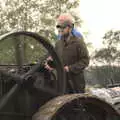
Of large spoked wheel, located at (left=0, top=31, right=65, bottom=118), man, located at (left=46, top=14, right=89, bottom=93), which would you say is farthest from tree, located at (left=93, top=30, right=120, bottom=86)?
large spoked wheel, located at (left=0, top=31, right=65, bottom=118)

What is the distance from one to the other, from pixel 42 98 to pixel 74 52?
93 centimetres

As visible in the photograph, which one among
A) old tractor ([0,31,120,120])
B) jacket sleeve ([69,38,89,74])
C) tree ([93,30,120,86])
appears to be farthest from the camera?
tree ([93,30,120,86])

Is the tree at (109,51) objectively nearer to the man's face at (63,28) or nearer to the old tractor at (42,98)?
the man's face at (63,28)

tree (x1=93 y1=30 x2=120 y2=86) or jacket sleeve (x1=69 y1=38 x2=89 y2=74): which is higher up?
tree (x1=93 y1=30 x2=120 y2=86)

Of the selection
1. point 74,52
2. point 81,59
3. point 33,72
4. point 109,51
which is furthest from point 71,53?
point 109,51

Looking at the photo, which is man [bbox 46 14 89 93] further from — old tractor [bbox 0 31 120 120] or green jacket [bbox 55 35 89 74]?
old tractor [bbox 0 31 120 120]

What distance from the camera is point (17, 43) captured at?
656 centimetres

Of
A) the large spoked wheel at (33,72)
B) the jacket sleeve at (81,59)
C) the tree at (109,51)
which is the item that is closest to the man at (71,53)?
the jacket sleeve at (81,59)

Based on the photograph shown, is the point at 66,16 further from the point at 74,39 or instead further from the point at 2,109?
the point at 2,109

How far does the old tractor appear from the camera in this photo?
6297 mm

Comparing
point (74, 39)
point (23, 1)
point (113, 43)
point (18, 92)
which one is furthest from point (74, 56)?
point (113, 43)

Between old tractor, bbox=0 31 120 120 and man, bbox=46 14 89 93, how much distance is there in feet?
1.45

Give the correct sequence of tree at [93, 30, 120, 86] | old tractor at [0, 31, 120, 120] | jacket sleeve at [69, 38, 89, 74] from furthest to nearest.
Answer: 1. tree at [93, 30, 120, 86]
2. jacket sleeve at [69, 38, 89, 74]
3. old tractor at [0, 31, 120, 120]

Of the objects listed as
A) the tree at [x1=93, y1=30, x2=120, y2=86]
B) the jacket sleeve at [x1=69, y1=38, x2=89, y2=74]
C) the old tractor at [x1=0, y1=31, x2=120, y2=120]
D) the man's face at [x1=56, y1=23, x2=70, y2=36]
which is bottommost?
the old tractor at [x1=0, y1=31, x2=120, y2=120]
